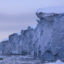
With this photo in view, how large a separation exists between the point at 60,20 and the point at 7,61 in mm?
2882

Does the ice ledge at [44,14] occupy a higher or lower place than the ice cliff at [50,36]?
higher

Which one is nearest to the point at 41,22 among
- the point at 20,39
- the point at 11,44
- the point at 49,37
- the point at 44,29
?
the point at 44,29

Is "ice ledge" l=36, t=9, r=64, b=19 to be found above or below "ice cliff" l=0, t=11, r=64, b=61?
above

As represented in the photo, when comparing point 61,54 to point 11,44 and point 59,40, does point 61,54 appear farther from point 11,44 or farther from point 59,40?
point 11,44

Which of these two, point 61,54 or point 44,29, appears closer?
point 61,54

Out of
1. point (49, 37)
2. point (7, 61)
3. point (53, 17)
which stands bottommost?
point (7, 61)

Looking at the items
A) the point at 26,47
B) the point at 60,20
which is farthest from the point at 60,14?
the point at 26,47

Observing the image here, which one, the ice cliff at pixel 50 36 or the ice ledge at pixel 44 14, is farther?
the ice ledge at pixel 44 14

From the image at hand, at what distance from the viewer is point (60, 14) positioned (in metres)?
12.9

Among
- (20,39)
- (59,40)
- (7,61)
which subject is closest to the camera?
(7,61)

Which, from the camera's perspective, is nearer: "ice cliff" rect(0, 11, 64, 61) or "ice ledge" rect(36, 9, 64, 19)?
"ice cliff" rect(0, 11, 64, 61)

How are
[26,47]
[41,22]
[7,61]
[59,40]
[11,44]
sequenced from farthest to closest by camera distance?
[11,44], [26,47], [41,22], [59,40], [7,61]

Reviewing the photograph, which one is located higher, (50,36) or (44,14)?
(44,14)

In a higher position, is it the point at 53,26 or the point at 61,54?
the point at 53,26
